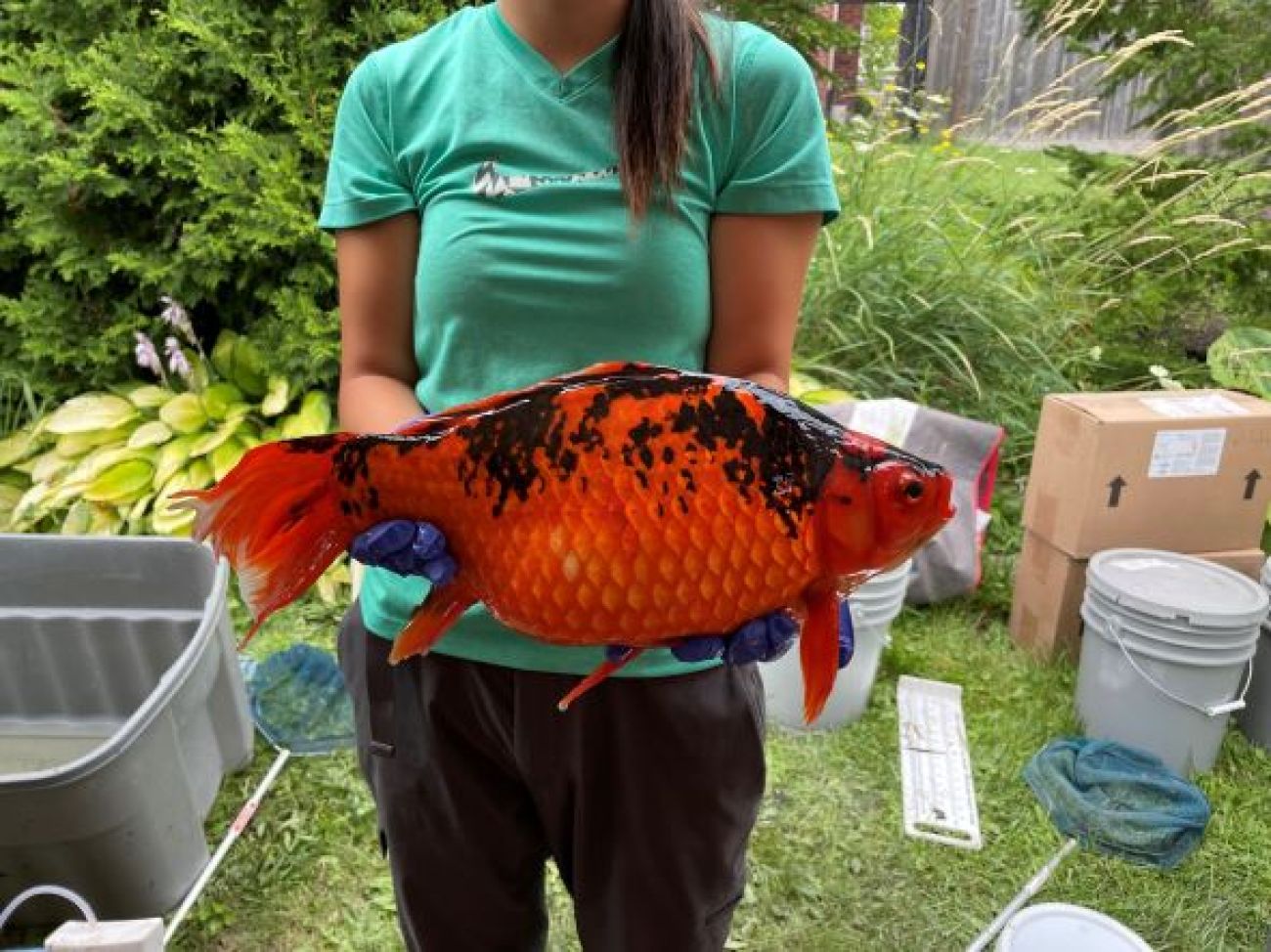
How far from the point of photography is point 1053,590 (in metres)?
3.21

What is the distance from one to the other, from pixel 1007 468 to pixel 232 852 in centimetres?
331

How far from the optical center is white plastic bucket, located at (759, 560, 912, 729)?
2.73m

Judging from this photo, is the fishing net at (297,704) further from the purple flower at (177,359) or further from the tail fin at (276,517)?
the tail fin at (276,517)

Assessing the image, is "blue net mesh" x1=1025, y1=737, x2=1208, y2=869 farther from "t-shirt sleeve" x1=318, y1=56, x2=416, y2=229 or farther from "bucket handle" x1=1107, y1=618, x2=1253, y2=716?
"t-shirt sleeve" x1=318, y1=56, x2=416, y2=229

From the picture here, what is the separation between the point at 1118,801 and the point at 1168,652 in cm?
42

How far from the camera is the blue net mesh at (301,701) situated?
2752 millimetres

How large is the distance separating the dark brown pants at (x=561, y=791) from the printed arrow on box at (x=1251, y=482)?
255 centimetres

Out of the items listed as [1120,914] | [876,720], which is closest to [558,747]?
[1120,914]

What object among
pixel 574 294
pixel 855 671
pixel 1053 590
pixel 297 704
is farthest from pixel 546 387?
pixel 1053 590

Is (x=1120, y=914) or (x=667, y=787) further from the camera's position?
(x=1120, y=914)

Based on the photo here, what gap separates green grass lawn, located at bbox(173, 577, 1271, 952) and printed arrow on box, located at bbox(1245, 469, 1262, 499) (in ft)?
2.48

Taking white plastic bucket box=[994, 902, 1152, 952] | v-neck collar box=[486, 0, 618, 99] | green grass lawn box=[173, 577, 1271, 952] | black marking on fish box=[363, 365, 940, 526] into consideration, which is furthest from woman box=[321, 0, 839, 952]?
green grass lawn box=[173, 577, 1271, 952]

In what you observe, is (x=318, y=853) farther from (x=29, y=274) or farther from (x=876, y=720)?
(x=29, y=274)

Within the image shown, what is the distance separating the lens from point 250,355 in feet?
12.8
